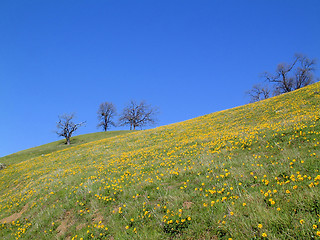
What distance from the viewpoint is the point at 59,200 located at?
30.7 feet

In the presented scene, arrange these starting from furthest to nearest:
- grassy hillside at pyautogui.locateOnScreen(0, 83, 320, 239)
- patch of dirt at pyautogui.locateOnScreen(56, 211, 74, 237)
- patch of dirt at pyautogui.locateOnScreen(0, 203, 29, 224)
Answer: patch of dirt at pyautogui.locateOnScreen(0, 203, 29, 224), patch of dirt at pyautogui.locateOnScreen(56, 211, 74, 237), grassy hillside at pyautogui.locateOnScreen(0, 83, 320, 239)

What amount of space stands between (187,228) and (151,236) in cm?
101

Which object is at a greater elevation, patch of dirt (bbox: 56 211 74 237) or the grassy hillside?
the grassy hillside

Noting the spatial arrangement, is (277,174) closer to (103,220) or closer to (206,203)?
(206,203)

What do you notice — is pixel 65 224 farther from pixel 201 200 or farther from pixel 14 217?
pixel 201 200

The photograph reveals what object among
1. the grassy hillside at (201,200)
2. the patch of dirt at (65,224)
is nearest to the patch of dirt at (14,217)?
the grassy hillside at (201,200)

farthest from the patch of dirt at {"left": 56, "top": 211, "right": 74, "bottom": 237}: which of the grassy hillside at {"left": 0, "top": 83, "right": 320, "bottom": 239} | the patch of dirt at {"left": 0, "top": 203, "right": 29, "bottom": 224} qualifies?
the patch of dirt at {"left": 0, "top": 203, "right": 29, "bottom": 224}

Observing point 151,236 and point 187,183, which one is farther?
point 187,183

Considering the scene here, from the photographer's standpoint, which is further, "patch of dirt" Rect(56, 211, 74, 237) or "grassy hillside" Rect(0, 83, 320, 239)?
A: "patch of dirt" Rect(56, 211, 74, 237)

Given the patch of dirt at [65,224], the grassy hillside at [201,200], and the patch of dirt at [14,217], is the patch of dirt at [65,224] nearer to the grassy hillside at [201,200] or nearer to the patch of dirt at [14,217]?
the grassy hillside at [201,200]

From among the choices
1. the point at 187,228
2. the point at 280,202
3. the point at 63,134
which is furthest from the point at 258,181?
the point at 63,134

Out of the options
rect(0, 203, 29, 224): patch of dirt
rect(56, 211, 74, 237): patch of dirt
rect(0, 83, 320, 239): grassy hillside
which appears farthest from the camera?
rect(0, 203, 29, 224): patch of dirt

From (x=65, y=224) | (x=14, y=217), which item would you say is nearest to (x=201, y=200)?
(x=65, y=224)

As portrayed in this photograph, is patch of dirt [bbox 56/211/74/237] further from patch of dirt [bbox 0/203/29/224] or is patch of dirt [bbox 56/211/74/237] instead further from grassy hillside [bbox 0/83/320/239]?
patch of dirt [bbox 0/203/29/224]
